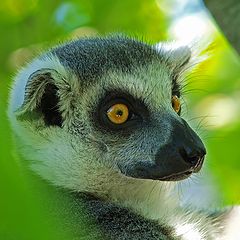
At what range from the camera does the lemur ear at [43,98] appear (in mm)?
2588

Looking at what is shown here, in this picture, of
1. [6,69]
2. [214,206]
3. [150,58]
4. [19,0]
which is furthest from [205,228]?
[19,0]

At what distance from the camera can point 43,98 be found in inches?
108

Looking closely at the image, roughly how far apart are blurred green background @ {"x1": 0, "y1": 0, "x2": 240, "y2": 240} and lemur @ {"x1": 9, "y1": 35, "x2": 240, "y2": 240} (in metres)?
0.40

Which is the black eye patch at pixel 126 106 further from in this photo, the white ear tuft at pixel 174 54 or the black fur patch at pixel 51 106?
the white ear tuft at pixel 174 54

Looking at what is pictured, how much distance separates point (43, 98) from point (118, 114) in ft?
1.50

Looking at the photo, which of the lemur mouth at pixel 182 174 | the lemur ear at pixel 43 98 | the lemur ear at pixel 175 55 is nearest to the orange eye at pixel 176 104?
the lemur ear at pixel 175 55

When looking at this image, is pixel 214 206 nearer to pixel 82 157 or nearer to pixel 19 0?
pixel 82 157

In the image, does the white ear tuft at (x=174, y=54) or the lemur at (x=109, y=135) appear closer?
the lemur at (x=109, y=135)

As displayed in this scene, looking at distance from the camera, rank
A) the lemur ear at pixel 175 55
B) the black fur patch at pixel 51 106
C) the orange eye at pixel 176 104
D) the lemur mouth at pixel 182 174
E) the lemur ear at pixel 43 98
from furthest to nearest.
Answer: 1. the lemur ear at pixel 175 55
2. the orange eye at pixel 176 104
3. the black fur patch at pixel 51 106
4. the lemur ear at pixel 43 98
5. the lemur mouth at pixel 182 174

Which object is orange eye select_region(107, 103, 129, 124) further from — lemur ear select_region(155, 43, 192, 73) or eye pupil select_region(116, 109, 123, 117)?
lemur ear select_region(155, 43, 192, 73)

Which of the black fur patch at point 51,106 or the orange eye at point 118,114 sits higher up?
the black fur patch at point 51,106

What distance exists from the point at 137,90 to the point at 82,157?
504 millimetres

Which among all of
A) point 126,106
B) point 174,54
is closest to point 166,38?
point 174,54

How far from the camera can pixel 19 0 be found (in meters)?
3.94
